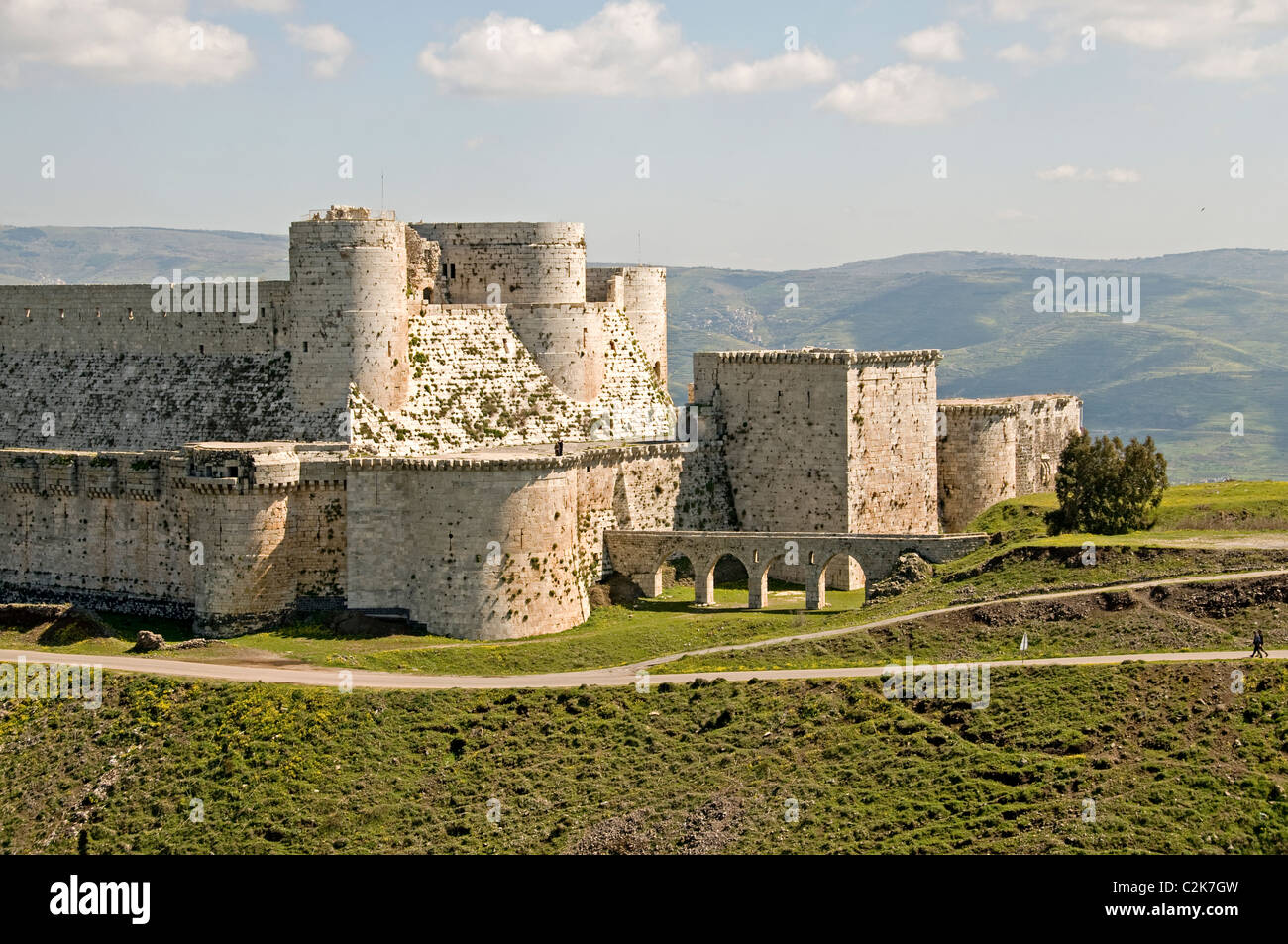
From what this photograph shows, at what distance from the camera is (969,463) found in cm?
8362

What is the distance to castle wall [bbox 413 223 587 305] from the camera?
80.6 metres

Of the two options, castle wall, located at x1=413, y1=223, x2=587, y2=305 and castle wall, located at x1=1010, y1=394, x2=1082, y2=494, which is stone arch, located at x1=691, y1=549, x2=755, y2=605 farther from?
castle wall, located at x1=1010, y1=394, x2=1082, y2=494

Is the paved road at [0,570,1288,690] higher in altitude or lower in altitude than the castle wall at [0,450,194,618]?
lower

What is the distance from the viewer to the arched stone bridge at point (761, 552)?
7069 cm

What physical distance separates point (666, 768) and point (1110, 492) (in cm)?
2504

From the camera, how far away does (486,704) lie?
59.1m

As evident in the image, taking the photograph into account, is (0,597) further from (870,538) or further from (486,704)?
(870,538)

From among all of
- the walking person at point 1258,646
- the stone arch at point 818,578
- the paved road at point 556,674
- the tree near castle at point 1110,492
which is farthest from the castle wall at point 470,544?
the walking person at point 1258,646

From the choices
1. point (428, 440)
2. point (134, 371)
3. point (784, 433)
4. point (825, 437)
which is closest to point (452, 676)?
point (428, 440)

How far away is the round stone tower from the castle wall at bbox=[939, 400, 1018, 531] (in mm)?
25932

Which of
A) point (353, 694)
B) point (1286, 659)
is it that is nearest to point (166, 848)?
point (353, 694)

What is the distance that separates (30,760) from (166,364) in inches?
908

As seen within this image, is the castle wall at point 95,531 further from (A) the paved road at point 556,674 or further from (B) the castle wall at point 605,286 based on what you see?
(B) the castle wall at point 605,286

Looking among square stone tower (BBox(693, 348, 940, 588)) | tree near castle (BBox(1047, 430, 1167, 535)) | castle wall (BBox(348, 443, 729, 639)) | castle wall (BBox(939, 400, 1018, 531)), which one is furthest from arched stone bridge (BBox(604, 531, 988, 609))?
castle wall (BBox(939, 400, 1018, 531))
